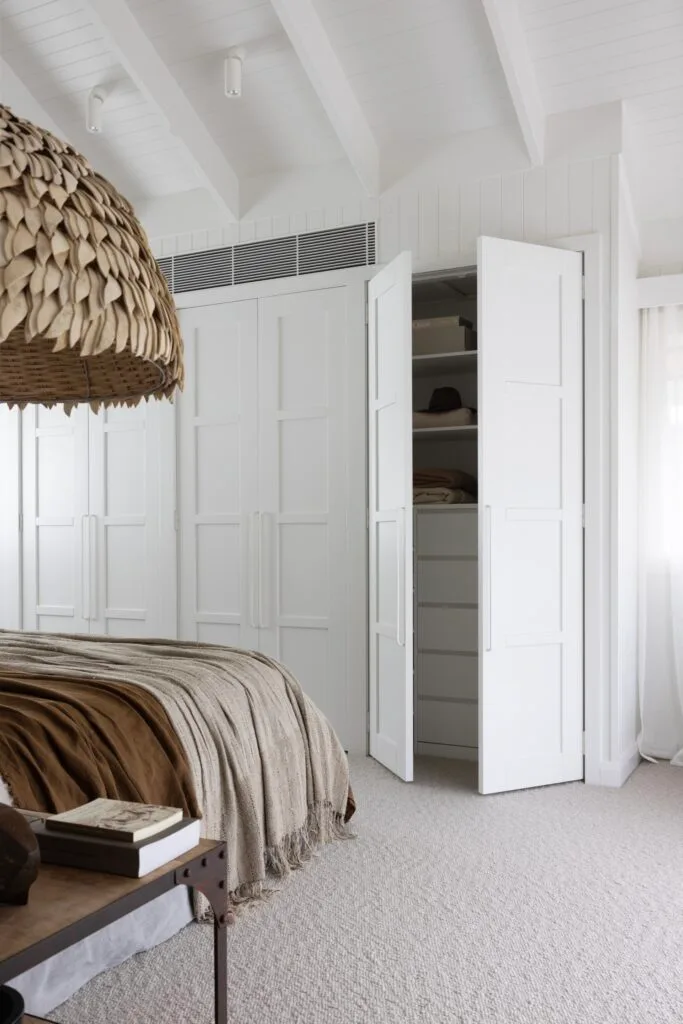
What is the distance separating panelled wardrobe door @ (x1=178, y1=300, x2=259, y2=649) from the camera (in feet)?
15.3

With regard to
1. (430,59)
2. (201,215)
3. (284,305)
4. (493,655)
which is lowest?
(493,655)

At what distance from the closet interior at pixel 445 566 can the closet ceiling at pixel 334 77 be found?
2.47 feet

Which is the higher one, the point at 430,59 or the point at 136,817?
the point at 430,59

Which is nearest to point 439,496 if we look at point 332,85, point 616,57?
point 332,85

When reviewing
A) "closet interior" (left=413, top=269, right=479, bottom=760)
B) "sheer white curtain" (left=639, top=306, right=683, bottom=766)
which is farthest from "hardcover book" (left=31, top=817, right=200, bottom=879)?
"sheer white curtain" (left=639, top=306, right=683, bottom=766)

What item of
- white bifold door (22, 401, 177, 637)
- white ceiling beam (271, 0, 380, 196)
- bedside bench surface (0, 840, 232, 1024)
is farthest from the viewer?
white bifold door (22, 401, 177, 637)

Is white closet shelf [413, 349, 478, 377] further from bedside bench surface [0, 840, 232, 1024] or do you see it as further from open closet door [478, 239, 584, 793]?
bedside bench surface [0, 840, 232, 1024]

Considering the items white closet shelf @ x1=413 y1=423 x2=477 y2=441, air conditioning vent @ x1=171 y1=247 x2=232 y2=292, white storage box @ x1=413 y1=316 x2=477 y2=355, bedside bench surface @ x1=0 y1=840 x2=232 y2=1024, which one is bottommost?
bedside bench surface @ x1=0 y1=840 x2=232 y2=1024

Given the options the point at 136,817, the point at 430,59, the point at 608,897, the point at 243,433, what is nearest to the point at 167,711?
the point at 136,817

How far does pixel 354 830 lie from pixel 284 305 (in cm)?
259

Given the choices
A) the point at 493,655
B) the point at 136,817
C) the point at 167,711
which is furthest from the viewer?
the point at 493,655

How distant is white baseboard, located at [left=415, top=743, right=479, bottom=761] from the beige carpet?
825mm

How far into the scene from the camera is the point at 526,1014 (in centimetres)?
200

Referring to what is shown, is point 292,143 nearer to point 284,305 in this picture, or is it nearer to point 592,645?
point 284,305
